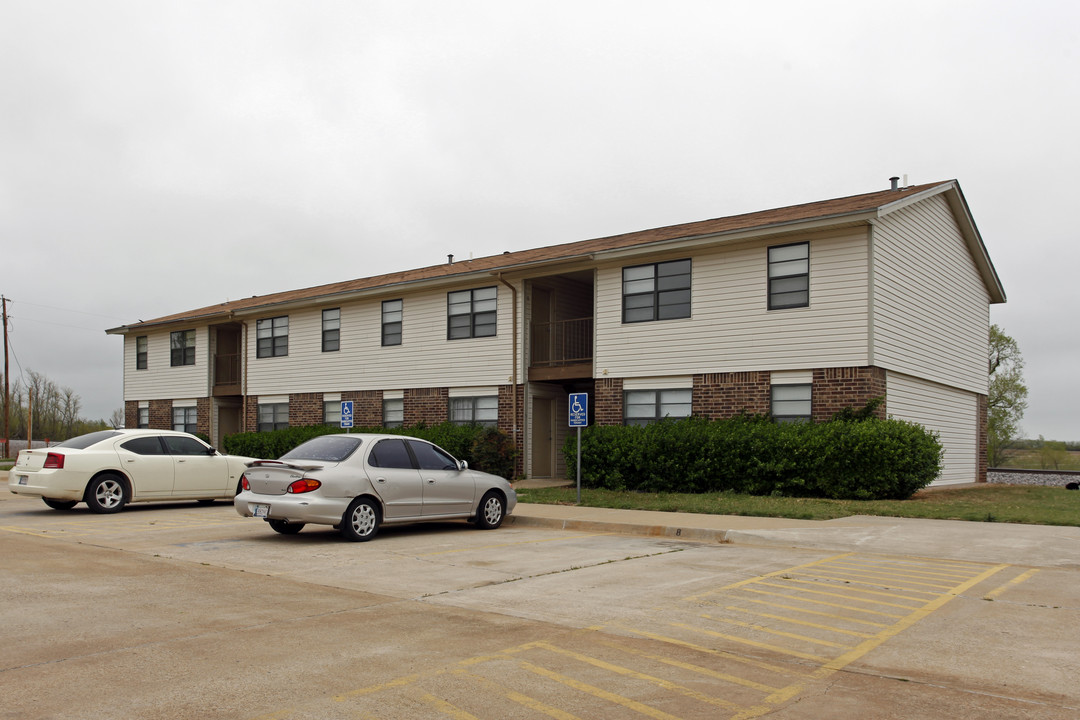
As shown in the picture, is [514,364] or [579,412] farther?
[514,364]

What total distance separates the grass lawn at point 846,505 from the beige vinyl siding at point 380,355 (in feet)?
19.5

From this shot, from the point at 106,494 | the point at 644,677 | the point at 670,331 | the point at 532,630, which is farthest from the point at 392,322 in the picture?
the point at 644,677

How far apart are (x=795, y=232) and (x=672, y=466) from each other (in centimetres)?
577

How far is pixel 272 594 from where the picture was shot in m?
8.00

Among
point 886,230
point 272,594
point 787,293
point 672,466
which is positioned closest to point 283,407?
point 672,466

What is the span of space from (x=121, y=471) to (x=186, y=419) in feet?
68.9

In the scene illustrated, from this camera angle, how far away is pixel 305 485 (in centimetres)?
1152

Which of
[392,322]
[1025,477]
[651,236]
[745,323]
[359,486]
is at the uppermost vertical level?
[651,236]

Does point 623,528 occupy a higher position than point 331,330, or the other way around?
point 331,330

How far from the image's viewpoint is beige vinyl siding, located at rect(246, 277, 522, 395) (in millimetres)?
25172

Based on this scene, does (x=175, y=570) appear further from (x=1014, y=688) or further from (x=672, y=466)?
(x=672, y=466)

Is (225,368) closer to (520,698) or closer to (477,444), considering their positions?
(477,444)

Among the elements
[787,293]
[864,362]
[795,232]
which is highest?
[795,232]

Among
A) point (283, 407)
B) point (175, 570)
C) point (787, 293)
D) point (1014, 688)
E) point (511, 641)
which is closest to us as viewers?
point (1014, 688)
